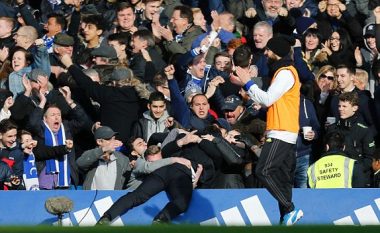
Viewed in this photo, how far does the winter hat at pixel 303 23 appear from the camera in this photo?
21.0 metres

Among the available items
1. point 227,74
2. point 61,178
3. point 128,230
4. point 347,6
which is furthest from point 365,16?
point 128,230

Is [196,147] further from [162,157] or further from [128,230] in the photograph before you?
[128,230]

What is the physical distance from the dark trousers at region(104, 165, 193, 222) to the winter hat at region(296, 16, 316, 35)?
520 centimetres

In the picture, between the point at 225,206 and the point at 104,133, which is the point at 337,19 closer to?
the point at 104,133

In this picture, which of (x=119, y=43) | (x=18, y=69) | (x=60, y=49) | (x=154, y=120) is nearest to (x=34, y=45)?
(x=60, y=49)

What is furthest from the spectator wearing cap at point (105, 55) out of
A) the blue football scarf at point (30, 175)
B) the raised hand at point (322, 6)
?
the raised hand at point (322, 6)

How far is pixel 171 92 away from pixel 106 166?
157cm

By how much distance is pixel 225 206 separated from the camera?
16.7 metres

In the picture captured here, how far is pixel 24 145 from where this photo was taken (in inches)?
690

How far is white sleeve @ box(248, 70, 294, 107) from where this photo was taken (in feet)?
50.0

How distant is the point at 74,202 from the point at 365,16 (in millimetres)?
7740

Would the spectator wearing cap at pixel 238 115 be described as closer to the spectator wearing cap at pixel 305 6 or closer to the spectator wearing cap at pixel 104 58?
the spectator wearing cap at pixel 104 58

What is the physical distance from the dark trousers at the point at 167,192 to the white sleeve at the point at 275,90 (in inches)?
67.8

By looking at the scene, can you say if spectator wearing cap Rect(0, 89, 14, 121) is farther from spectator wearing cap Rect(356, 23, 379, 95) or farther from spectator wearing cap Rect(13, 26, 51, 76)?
spectator wearing cap Rect(356, 23, 379, 95)
